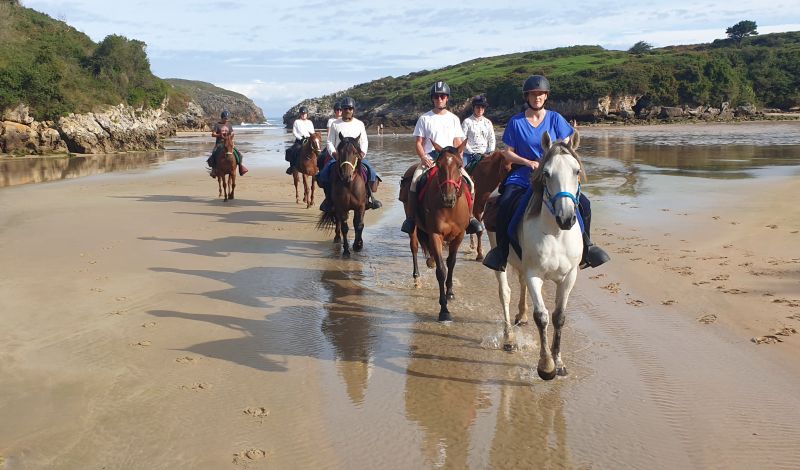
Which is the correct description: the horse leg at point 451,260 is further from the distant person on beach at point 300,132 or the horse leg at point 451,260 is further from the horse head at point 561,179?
the distant person on beach at point 300,132

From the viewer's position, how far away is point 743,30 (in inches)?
3954

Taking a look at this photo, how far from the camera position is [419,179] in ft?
26.0

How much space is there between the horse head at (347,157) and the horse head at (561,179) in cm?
560

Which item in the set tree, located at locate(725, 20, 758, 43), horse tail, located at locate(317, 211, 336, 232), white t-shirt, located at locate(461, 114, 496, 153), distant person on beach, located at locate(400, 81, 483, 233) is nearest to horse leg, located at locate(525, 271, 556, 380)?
distant person on beach, located at locate(400, 81, 483, 233)

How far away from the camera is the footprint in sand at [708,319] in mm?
6648

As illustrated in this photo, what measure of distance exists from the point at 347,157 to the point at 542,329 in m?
5.93

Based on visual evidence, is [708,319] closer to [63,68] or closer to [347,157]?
[347,157]

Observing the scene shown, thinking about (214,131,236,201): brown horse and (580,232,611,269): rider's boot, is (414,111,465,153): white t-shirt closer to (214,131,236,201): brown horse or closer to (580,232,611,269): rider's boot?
(580,232,611,269): rider's boot

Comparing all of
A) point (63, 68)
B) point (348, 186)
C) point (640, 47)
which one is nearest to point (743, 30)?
point (640, 47)

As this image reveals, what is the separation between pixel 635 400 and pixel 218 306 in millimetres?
5107

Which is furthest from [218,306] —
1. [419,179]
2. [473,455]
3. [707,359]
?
[707,359]

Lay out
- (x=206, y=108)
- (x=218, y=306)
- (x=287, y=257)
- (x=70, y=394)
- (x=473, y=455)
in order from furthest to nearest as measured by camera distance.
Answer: (x=206, y=108) → (x=287, y=257) → (x=218, y=306) → (x=70, y=394) → (x=473, y=455)

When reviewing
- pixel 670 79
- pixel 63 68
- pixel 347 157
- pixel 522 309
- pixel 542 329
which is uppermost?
pixel 670 79

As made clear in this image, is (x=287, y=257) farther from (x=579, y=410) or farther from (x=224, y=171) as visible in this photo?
(x=224, y=171)
